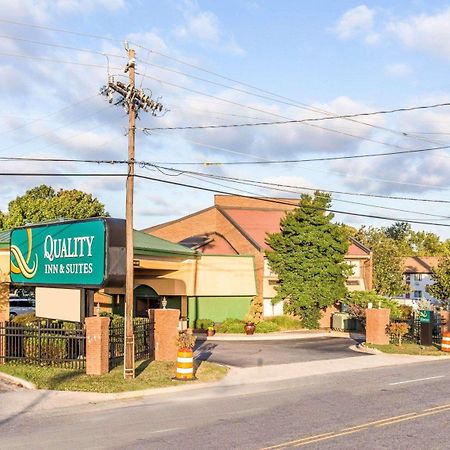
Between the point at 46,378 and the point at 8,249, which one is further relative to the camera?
the point at 8,249

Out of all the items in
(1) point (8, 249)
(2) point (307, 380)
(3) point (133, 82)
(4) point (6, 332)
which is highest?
(3) point (133, 82)

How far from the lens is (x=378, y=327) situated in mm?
34219

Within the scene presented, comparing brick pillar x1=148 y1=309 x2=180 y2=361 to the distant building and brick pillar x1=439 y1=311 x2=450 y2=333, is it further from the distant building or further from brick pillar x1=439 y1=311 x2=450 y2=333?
the distant building

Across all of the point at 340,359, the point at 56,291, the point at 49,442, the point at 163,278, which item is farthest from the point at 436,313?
the point at 49,442

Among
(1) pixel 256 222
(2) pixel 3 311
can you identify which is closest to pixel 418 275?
(1) pixel 256 222

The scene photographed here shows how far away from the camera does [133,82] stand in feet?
72.9

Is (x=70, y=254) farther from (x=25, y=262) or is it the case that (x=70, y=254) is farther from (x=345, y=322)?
(x=345, y=322)

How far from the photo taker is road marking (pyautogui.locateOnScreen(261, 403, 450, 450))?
12.4m

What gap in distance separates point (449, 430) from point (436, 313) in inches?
997

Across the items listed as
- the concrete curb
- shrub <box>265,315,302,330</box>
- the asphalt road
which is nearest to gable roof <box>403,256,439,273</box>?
shrub <box>265,315,302,330</box>

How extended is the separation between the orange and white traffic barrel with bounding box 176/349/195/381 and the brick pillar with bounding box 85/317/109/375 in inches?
96.7

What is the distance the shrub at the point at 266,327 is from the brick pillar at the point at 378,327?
9.33 m

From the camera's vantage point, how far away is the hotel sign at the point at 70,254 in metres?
23.5

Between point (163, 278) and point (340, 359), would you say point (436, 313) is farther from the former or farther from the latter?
point (163, 278)
